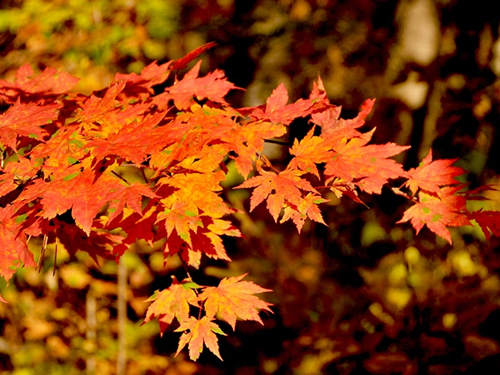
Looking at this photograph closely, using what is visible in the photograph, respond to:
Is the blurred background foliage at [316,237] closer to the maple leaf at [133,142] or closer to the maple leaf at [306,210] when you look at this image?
the maple leaf at [306,210]

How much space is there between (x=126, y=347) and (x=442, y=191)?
2.88 meters

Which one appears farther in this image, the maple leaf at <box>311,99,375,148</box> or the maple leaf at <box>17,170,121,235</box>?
the maple leaf at <box>311,99,375,148</box>

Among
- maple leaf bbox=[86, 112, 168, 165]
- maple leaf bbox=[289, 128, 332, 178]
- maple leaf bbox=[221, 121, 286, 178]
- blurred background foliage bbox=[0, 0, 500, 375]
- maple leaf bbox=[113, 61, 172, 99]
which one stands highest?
maple leaf bbox=[113, 61, 172, 99]

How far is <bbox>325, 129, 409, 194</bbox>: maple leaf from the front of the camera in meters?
1.52

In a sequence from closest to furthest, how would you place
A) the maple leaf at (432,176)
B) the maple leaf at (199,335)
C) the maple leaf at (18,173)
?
the maple leaf at (18,173) → the maple leaf at (199,335) → the maple leaf at (432,176)

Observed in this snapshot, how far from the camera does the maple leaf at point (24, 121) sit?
139cm

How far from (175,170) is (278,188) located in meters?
0.33

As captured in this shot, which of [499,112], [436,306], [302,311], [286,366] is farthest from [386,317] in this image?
[499,112]

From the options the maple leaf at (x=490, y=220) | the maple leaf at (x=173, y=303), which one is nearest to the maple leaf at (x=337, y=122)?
the maple leaf at (x=490, y=220)

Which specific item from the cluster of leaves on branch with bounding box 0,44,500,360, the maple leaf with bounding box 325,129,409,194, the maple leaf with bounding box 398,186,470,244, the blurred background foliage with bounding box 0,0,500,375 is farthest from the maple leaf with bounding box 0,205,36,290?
the blurred background foliage with bounding box 0,0,500,375

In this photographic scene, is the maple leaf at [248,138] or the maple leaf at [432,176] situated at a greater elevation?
the maple leaf at [248,138]

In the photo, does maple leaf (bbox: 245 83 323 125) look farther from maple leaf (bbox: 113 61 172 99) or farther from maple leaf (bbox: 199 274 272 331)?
maple leaf (bbox: 199 274 272 331)

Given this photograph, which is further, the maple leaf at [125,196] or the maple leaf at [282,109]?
the maple leaf at [282,109]

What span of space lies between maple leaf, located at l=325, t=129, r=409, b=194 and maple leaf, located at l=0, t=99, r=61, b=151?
3.07ft
